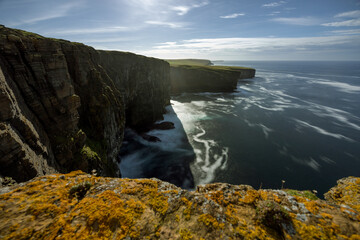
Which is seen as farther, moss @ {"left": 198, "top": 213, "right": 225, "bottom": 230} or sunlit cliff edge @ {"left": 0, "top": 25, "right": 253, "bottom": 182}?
sunlit cliff edge @ {"left": 0, "top": 25, "right": 253, "bottom": 182}

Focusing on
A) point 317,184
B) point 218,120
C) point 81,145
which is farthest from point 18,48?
point 218,120

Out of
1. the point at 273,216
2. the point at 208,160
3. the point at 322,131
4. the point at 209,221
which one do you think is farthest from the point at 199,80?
the point at 209,221

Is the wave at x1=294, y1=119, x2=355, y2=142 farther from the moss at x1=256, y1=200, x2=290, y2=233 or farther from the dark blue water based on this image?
the moss at x1=256, y1=200, x2=290, y2=233

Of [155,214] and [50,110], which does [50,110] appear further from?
[155,214]

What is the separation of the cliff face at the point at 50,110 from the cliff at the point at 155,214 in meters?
6.71

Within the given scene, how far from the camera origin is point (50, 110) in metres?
14.6

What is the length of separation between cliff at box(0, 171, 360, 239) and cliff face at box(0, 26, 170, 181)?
6.71 meters

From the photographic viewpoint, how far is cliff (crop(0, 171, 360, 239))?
4.33m

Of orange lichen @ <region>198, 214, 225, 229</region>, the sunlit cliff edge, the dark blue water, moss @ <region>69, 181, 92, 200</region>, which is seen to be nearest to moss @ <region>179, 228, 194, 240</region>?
orange lichen @ <region>198, 214, 225, 229</region>

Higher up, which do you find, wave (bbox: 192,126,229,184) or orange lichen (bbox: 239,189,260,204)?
orange lichen (bbox: 239,189,260,204)

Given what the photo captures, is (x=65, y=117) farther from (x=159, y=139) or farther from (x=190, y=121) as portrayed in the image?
(x=190, y=121)

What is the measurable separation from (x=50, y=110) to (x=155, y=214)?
1559 cm

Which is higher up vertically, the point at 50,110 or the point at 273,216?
the point at 50,110

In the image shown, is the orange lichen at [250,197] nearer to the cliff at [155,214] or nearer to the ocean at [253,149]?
the cliff at [155,214]
